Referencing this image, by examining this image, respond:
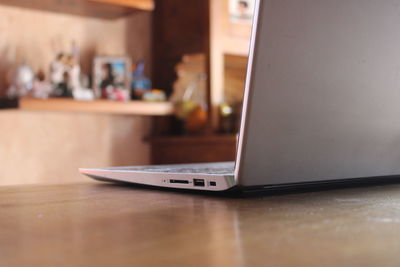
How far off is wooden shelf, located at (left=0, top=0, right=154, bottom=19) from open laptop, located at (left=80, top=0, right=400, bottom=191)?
1984 mm

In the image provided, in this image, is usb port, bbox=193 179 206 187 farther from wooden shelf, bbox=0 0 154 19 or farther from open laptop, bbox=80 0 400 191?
wooden shelf, bbox=0 0 154 19

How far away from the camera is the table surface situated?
1.00 ft

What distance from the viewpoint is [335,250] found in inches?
12.7

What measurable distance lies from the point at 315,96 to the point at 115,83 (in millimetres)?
2238

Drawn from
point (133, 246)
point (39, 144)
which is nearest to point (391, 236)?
point (133, 246)

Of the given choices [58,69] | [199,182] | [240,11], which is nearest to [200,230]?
[199,182]

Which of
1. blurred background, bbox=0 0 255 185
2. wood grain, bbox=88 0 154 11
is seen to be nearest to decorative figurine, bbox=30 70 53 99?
blurred background, bbox=0 0 255 185

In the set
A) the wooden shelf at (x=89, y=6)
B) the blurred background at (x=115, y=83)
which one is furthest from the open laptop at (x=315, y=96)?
the wooden shelf at (x=89, y=6)

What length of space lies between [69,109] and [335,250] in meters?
2.23

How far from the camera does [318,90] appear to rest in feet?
1.90

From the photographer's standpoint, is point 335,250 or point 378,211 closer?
point 335,250

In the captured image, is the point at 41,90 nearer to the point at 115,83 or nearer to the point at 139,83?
the point at 115,83

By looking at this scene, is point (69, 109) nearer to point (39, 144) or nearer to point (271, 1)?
point (39, 144)

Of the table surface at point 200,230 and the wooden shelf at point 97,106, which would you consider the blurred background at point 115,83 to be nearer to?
the wooden shelf at point 97,106
